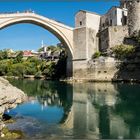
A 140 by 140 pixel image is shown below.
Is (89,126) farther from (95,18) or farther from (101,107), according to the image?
(95,18)

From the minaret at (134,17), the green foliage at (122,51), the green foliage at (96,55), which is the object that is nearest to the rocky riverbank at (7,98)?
the green foliage at (122,51)

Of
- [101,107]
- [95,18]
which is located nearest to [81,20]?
[95,18]

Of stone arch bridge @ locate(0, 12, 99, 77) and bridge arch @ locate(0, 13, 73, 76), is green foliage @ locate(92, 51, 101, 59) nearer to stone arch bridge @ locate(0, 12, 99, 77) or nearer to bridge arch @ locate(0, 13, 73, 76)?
stone arch bridge @ locate(0, 12, 99, 77)

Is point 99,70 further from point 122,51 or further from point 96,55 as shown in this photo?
point 122,51

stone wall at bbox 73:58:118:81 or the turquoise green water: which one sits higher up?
stone wall at bbox 73:58:118:81

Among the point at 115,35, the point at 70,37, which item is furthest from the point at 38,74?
the point at 115,35

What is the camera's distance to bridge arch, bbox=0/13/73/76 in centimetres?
3279

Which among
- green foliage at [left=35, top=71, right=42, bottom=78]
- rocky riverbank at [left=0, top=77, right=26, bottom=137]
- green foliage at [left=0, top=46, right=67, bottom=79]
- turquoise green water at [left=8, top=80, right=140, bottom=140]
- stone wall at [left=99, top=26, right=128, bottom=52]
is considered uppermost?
stone wall at [left=99, top=26, right=128, bottom=52]

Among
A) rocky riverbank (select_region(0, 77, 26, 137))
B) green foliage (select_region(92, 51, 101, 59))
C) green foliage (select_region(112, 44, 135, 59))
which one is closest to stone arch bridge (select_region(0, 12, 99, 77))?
green foliage (select_region(92, 51, 101, 59))

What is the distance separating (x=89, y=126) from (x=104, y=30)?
1005 inches

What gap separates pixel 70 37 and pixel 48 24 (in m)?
3.01

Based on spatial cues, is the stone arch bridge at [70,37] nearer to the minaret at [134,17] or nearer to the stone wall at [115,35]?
the stone wall at [115,35]

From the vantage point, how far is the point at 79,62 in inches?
1417

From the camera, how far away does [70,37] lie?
3703 cm
